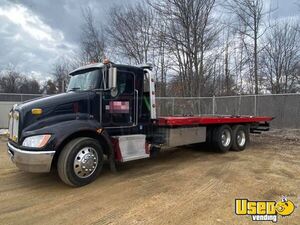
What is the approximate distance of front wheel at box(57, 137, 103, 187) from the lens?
481 cm

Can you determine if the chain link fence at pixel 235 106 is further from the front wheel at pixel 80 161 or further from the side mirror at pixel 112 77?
the front wheel at pixel 80 161

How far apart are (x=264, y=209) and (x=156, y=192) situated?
5.87 ft

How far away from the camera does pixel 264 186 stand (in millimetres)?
5105

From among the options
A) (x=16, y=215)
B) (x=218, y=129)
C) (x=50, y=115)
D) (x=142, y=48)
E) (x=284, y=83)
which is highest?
(x=142, y=48)

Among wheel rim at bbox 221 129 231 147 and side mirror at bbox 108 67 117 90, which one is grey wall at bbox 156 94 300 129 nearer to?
wheel rim at bbox 221 129 231 147

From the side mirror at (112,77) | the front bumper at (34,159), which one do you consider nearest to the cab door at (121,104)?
the side mirror at (112,77)

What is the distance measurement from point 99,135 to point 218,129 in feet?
14.3

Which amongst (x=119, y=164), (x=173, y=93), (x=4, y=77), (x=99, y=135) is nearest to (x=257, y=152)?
(x=119, y=164)

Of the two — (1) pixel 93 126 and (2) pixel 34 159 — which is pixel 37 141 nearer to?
(2) pixel 34 159

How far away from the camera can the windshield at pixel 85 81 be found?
223 inches

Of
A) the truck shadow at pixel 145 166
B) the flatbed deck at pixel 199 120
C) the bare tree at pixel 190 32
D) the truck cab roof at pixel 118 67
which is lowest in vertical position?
the truck shadow at pixel 145 166

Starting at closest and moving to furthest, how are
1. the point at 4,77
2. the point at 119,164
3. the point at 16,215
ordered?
the point at 16,215 < the point at 119,164 < the point at 4,77

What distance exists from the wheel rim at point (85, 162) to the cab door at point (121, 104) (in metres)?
0.77

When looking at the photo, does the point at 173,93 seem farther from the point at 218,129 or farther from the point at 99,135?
the point at 99,135
